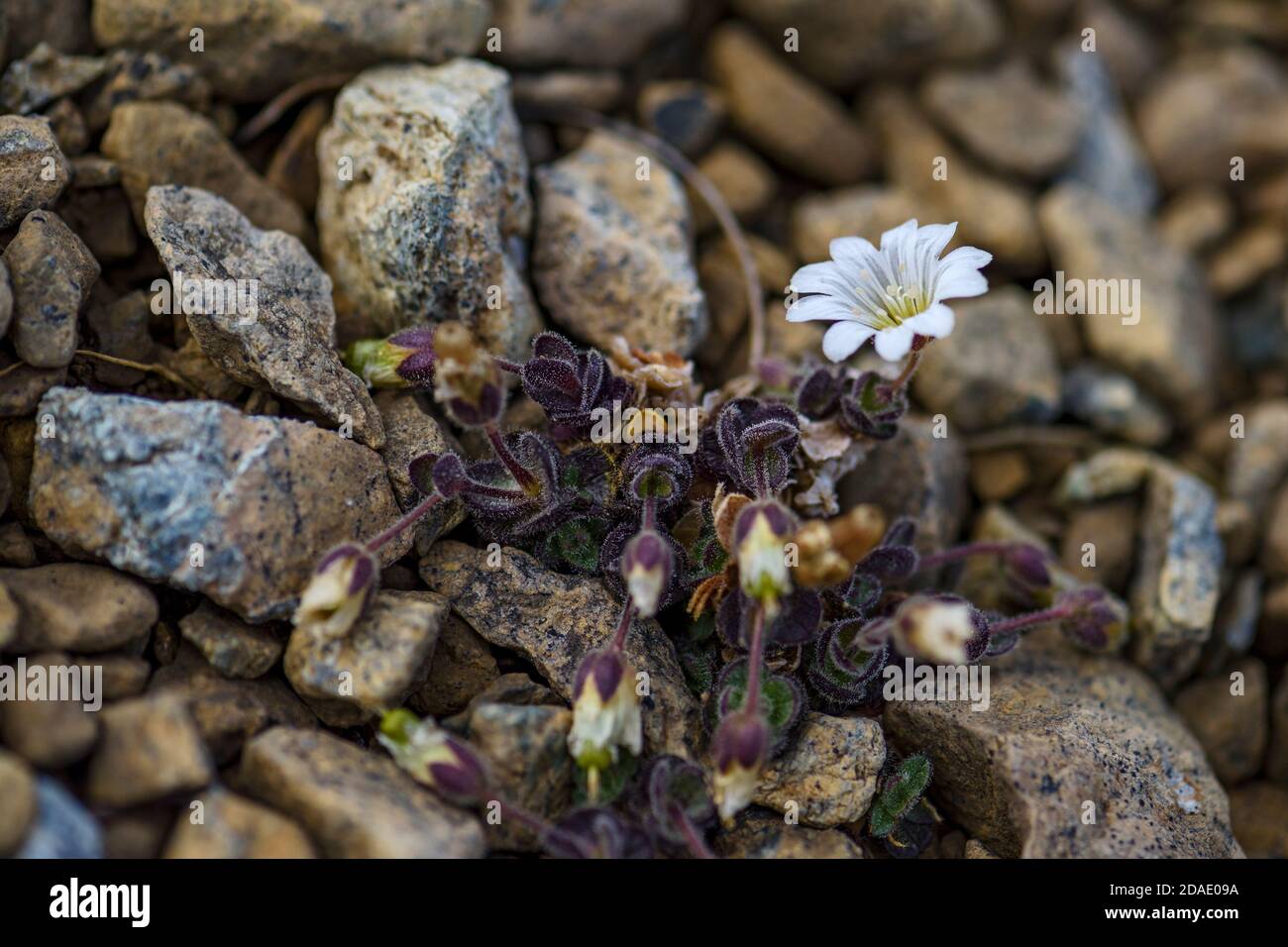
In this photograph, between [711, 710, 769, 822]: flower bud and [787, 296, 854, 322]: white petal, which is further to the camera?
[787, 296, 854, 322]: white petal

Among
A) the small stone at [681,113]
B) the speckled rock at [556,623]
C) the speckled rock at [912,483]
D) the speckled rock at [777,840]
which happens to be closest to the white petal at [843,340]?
the speckled rock at [912,483]

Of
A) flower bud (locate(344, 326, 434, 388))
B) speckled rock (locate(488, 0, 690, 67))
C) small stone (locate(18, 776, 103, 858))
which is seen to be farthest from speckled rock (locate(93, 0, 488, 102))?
small stone (locate(18, 776, 103, 858))

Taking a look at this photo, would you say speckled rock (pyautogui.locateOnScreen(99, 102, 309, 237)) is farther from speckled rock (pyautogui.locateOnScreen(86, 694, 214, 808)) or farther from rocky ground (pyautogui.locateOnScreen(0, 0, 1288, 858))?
speckled rock (pyautogui.locateOnScreen(86, 694, 214, 808))

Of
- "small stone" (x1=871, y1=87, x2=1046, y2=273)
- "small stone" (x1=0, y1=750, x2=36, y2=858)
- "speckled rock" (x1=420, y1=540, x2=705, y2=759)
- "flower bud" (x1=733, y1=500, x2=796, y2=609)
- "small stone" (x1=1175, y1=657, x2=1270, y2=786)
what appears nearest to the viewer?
"small stone" (x1=0, y1=750, x2=36, y2=858)

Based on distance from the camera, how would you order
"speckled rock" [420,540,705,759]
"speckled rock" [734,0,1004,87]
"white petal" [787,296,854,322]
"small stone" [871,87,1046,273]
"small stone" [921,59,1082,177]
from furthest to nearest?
"small stone" [921,59,1082,177] < "small stone" [871,87,1046,273] < "speckled rock" [734,0,1004,87] < "white petal" [787,296,854,322] < "speckled rock" [420,540,705,759]

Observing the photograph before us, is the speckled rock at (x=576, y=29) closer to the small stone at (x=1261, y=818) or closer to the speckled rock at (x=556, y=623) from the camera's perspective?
the speckled rock at (x=556, y=623)

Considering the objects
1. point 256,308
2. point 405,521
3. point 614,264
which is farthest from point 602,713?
point 614,264

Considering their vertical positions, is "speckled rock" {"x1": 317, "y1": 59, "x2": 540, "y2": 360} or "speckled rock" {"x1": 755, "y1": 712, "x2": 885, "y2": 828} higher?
"speckled rock" {"x1": 317, "y1": 59, "x2": 540, "y2": 360}
